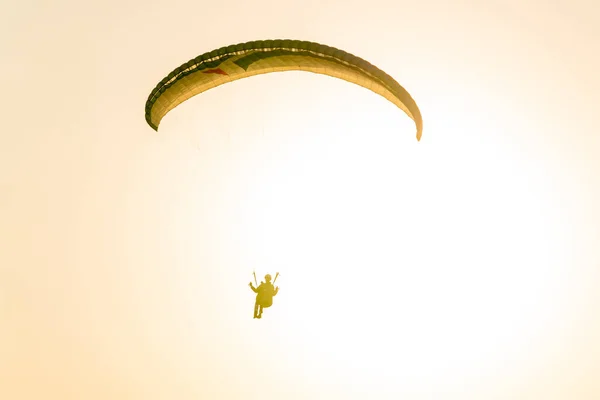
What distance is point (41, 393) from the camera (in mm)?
61375

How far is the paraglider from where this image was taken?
13.9 meters

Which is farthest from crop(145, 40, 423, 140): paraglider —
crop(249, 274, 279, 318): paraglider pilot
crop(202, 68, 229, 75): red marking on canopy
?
crop(249, 274, 279, 318): paraglider pilot

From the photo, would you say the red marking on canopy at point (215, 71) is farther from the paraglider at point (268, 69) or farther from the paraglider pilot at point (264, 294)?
the paraglider pilot at point (264, 294)

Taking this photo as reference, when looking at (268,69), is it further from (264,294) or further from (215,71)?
(264,294)

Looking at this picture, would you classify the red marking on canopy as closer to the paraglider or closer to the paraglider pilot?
the paraglider

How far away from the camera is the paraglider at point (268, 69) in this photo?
45.7 ft

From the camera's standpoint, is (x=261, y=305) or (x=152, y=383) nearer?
(x=261, y=305)

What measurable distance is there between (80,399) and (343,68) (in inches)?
2434

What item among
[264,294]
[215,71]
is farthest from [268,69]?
[264,294]

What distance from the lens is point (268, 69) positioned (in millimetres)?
15523

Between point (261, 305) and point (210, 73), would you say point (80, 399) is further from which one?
point (210, 73)

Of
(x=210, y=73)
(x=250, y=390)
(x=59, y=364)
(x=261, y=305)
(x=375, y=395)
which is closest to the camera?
(x=210, y=73)

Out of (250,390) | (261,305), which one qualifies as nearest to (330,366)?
(250,390)

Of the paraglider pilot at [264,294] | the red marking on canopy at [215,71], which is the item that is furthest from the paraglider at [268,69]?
the paraglider pilot at [264,294]
